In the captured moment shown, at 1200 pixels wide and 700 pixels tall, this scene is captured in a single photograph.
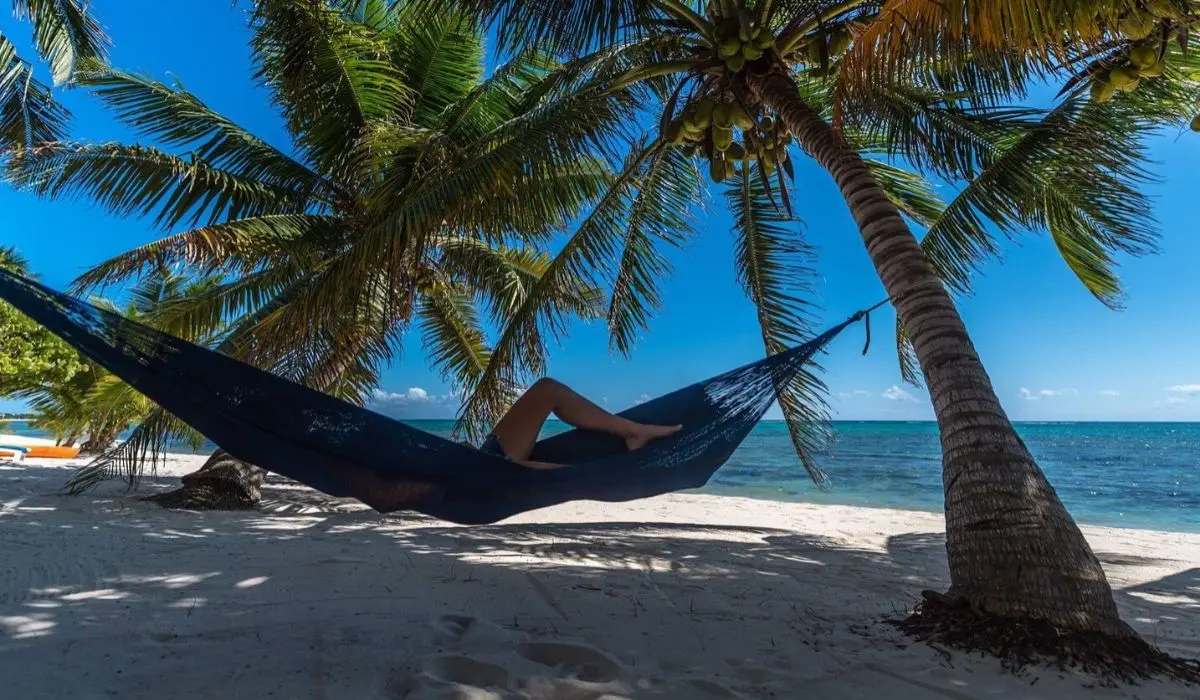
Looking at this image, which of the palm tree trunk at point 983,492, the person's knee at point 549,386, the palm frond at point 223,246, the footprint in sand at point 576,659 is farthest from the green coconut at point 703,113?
the palm frond at point 223,246

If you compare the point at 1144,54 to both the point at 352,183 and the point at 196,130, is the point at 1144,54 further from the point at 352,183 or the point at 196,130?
the point at 196,130

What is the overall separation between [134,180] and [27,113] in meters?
2.09

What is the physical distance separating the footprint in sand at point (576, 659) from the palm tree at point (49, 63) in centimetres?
537

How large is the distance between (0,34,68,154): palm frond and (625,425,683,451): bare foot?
17.6 ft

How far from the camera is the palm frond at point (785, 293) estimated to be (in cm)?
360

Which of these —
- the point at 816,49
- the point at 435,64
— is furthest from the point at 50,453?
the point at 816,49

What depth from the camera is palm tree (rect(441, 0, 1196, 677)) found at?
5.26 ft

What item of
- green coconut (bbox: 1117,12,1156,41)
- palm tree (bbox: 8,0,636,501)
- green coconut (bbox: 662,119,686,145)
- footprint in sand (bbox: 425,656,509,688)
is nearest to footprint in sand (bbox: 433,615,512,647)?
footprint in sand (bbox: 425,656,509,688)

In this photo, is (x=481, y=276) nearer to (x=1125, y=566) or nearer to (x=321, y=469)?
(x=321, y=469)

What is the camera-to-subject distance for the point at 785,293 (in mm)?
3711

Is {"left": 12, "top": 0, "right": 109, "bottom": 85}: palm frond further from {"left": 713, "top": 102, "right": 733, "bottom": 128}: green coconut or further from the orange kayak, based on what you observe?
the orange kayak

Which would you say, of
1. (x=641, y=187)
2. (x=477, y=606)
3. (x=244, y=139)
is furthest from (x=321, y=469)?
(x=244, y=139)

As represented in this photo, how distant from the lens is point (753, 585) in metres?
2.29

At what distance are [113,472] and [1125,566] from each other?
244 inches
